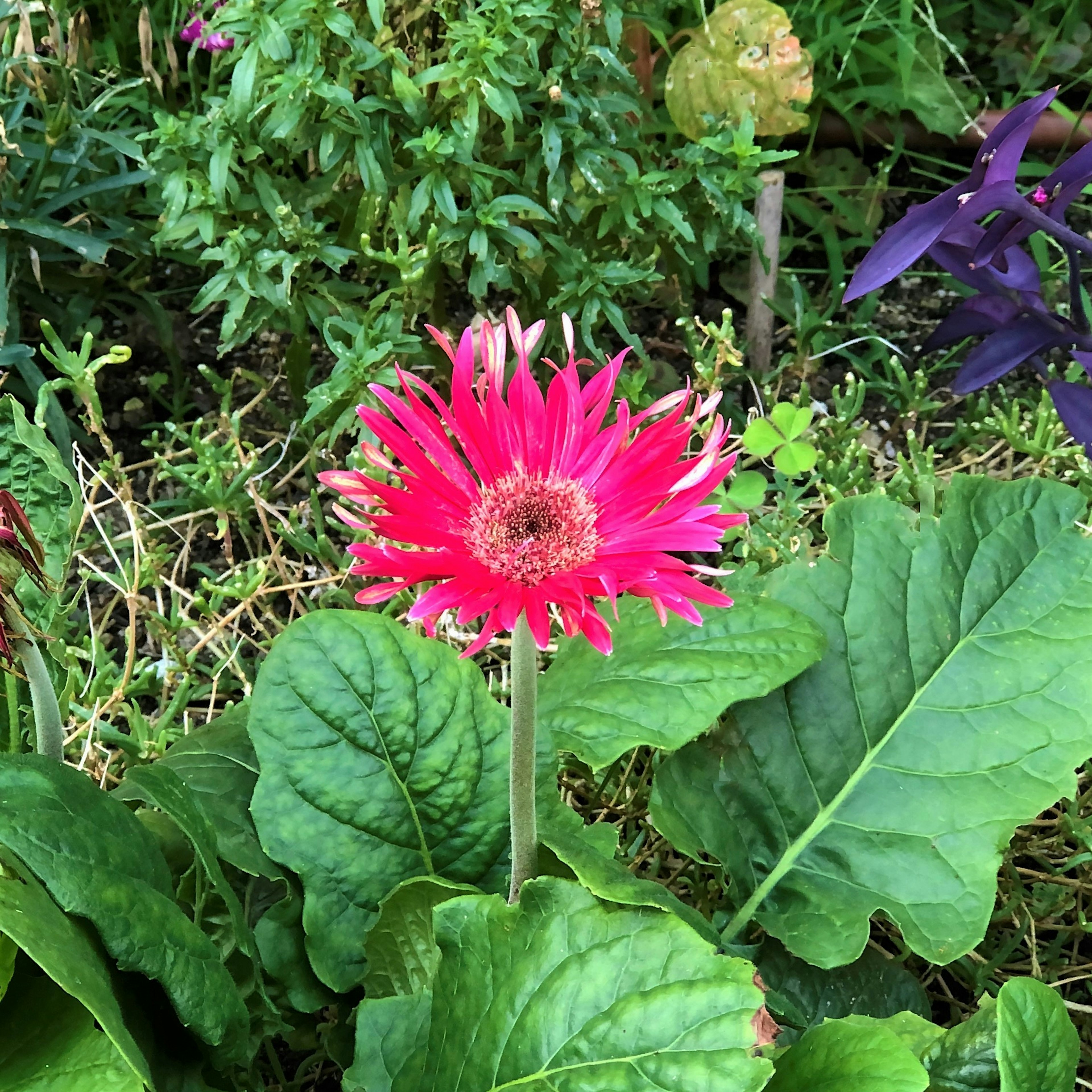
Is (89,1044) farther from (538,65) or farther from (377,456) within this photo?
(538,65)

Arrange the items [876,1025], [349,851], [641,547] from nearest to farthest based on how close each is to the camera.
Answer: [641,547] → [876,1025] → [349,851]

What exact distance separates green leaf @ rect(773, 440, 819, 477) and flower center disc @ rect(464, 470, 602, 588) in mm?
619

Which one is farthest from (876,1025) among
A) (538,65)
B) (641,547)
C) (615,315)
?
(538,65)

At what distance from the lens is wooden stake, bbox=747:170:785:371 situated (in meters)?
1.65

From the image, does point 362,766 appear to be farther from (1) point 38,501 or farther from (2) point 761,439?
(2) point 761,439

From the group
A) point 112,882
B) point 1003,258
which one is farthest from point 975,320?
point 112,882

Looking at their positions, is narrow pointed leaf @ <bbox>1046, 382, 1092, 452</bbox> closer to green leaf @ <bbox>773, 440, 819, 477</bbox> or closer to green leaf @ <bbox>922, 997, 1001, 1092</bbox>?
green leaf @ <bbox>773, 440, 819, 477</bbox>

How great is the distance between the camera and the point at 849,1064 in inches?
30.3

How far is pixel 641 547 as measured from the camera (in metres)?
0.71

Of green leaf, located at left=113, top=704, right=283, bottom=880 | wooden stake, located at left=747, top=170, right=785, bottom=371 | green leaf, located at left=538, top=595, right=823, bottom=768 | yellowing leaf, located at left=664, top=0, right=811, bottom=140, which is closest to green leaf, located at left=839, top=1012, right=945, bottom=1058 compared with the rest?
green leaf, located at left=538, top=595, right=823, bottom=768

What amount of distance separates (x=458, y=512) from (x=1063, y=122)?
172 cm

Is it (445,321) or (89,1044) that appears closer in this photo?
(89,1044)

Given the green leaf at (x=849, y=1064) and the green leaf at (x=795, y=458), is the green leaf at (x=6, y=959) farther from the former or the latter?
the green leaf at (x=795, y=458)

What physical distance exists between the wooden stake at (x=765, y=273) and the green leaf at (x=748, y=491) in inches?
14.3
